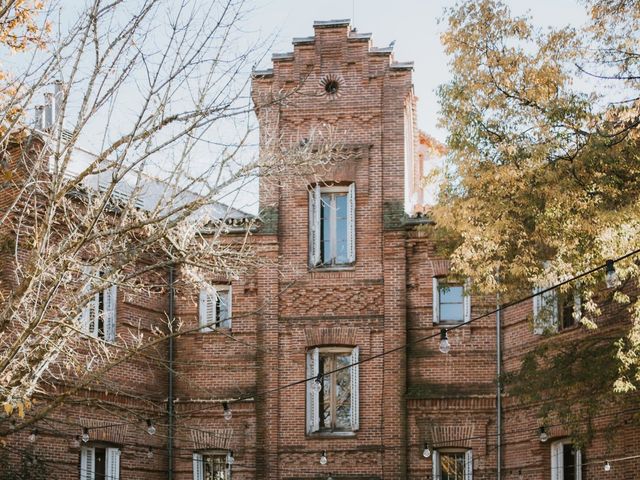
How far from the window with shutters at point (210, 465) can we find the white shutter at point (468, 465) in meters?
4.87

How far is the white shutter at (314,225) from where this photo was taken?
26.6 metres

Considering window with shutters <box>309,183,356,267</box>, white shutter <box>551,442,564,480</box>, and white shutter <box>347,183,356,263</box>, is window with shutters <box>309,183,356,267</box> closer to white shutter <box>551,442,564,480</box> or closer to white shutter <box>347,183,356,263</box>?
white shutter <box>347,183,356,263</box>

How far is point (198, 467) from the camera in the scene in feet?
86.8

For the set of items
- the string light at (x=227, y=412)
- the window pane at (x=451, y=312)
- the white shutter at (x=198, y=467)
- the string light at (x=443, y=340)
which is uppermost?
the window pane at (x=451, y=312)

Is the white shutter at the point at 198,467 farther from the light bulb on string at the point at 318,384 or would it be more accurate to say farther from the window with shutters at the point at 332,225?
the window with shutters at the point at 332,225

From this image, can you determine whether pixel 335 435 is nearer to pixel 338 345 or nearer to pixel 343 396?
pixel 343 396

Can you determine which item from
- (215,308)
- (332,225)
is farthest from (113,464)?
(332,225)

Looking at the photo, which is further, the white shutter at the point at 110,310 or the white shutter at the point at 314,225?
the white shutter at the point at 314,225

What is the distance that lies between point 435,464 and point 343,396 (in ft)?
7.53

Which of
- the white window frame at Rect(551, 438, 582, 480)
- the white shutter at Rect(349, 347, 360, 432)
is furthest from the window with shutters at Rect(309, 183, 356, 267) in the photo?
the white window frame at Rect(551, 438, 582, 480)

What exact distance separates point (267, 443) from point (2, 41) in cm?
1453

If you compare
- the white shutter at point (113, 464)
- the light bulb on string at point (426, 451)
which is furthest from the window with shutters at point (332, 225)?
the white shutter at point (113, 464)

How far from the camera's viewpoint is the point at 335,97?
26.7 m

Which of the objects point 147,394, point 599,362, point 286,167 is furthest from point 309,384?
point 286,167
